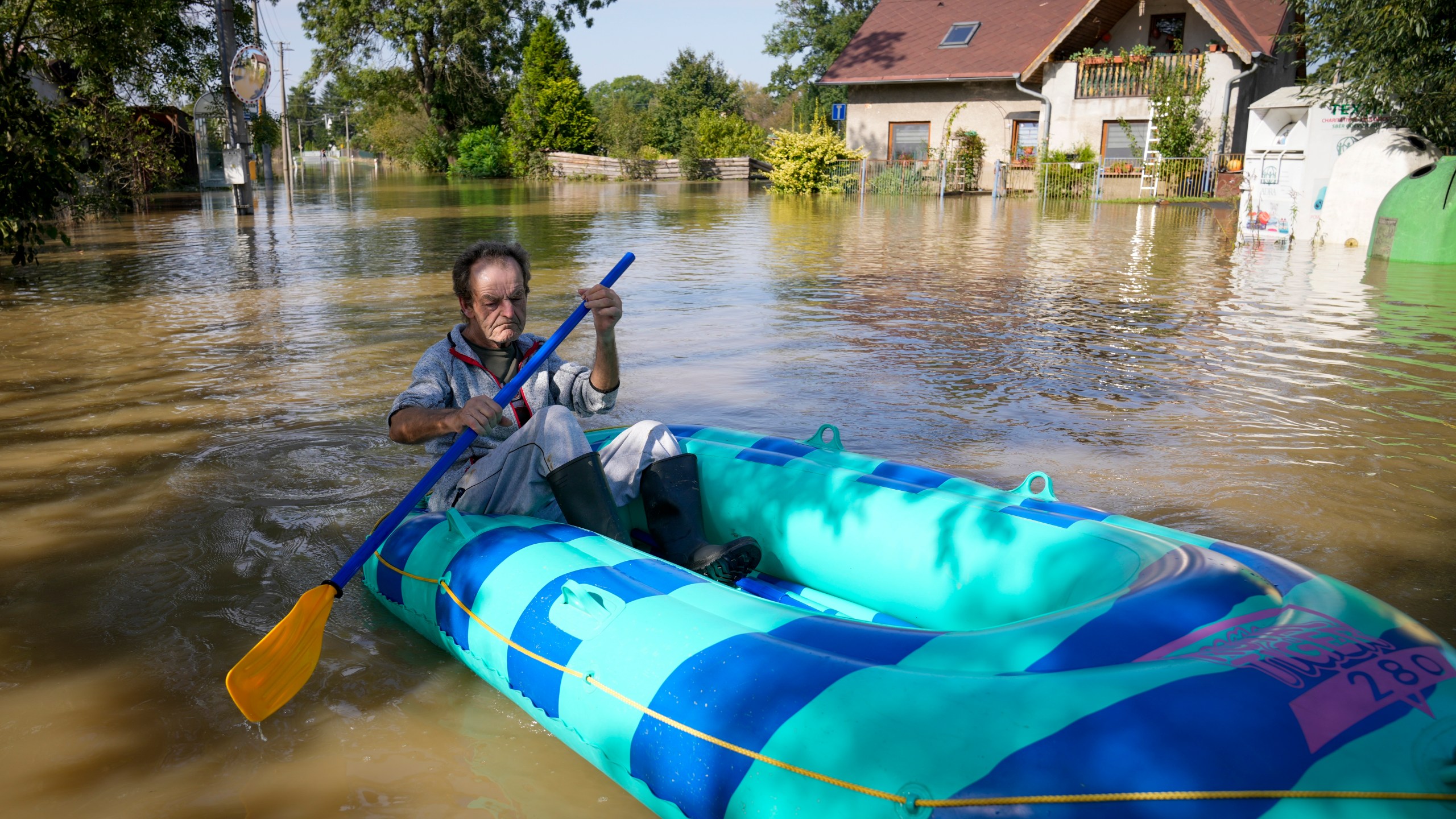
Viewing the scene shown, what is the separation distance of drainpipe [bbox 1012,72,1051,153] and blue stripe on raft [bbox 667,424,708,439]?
22.5m

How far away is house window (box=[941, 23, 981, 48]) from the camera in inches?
1054

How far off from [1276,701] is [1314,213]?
1376cm

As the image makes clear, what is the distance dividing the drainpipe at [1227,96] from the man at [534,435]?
22.7m

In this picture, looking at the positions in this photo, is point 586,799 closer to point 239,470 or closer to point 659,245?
point 239,470

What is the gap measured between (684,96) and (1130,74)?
23.7 m

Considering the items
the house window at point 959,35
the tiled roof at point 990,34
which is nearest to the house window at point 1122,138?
the tiled roof at point 990,34

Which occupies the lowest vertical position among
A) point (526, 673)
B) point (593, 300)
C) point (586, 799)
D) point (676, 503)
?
point (586, 799)

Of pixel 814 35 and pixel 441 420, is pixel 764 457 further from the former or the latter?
pixel 814 35

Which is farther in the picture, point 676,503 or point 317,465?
point 317,465

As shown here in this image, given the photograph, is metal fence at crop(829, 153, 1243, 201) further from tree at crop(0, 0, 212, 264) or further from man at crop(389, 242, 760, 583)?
man at crop(389, 242, 760, 583)

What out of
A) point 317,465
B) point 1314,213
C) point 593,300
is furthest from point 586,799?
point 1314,213

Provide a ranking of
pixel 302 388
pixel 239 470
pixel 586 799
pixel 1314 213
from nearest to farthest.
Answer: pixel 586 799 → pixel 239 470 → pixel 302 388 → pixel 1314 213

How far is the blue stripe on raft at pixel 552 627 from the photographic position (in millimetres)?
2387

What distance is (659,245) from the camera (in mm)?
13477
